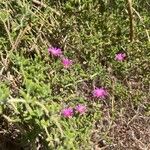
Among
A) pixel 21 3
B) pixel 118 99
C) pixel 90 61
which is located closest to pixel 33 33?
pixel 21 3

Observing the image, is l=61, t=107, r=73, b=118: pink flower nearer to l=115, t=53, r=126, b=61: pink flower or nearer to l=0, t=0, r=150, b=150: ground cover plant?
l=0, t=0, r=150, b=150: ground cover plant

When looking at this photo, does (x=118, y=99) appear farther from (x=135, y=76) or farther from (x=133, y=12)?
(x=133, y=12)

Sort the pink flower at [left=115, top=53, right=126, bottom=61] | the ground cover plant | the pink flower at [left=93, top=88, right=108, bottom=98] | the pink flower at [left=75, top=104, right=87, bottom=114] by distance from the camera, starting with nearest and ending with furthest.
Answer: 1. the ground cover plant
2. the pink flower at [left=75, top=104, right=87, bottom=114]
3. the pink flower at [left=93, top=88, right=108, bottom=98]
4. the pink flower at [left=115, top=53, right=126, bottom=61]

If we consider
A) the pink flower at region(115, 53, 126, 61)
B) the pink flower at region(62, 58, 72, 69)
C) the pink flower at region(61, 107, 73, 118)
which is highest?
the pink flower at region(62, 58, 72, 69)

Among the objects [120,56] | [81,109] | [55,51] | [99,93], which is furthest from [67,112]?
[120,56]

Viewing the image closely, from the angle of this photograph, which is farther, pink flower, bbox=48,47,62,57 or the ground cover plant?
pink flower, bbox=48,47,62,57

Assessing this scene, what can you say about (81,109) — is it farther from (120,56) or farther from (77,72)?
(120,56)

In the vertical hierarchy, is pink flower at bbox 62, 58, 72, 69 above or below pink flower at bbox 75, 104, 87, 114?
above

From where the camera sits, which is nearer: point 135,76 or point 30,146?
point 30,146

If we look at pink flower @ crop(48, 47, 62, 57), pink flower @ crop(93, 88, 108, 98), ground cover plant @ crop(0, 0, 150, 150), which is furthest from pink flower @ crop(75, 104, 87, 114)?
pink flower @ crop(48, 47, 62, 57)
